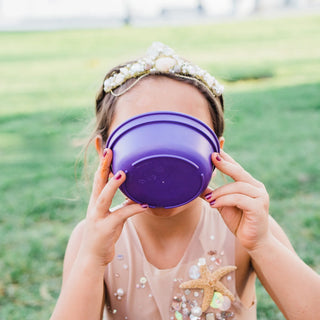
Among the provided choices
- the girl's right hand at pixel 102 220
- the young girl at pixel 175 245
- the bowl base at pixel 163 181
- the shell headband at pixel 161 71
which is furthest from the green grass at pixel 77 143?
the bowl base at pixel 163 181

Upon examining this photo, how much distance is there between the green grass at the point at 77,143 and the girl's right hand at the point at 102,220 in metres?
1.08

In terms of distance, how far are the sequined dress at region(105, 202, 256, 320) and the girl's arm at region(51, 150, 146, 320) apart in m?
0.21

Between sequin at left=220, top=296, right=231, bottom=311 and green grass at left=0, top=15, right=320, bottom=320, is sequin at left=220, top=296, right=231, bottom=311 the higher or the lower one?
the higher one

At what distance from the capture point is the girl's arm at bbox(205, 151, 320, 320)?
166cm

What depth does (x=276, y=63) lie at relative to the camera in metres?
10.9

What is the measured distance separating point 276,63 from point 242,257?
31.4 ft

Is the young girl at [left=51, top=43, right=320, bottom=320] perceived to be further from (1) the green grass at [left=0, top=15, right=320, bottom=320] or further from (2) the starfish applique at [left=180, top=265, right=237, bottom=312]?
(1) the green grass at [left=0, top=15, right=320, bottom=320]

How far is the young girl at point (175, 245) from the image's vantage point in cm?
169

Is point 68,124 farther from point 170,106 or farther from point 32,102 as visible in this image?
point 170,106

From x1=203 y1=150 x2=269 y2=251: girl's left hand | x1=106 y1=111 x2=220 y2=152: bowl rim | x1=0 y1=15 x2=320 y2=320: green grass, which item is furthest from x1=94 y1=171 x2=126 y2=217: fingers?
x1=0 y1=15 x2=320 y2=320: green grass

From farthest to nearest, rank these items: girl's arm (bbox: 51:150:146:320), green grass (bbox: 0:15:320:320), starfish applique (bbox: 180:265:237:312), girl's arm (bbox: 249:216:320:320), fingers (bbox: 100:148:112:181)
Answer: green grass (bbox: 0:15:320:320), starfish applique (bbox: 180:265:237:312), girl's arm (bbox: 249:216:320:320), girl's arm (bbox: 51:150:146:320), fingers (bbox: 100:148:112:181)

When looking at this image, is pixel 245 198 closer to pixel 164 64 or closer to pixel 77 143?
pixel 164 64

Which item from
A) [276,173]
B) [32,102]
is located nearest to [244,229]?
[276,173]

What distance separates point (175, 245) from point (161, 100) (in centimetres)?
75
